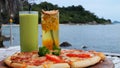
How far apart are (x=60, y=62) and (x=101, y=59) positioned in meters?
0.25

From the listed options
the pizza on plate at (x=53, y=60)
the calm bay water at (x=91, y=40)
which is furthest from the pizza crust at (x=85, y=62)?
the calm bay water at (x=91, y=40)

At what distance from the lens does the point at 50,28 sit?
4.96 feet

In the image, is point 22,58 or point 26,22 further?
point 26,22

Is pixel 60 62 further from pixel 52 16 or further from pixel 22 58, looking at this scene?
pixel 52 16

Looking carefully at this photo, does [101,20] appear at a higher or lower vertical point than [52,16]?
lower

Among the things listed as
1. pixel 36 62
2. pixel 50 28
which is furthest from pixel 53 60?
pixel 50 28

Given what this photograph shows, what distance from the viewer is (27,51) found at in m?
1.55

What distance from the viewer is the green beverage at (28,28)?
1.52 m

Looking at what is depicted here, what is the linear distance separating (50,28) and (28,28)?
0.10 m

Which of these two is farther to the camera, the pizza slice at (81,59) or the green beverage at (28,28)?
the green beverage at (28,28)

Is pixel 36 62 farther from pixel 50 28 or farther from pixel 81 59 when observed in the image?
pixel 50 28

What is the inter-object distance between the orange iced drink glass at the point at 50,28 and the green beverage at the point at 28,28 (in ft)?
0.15

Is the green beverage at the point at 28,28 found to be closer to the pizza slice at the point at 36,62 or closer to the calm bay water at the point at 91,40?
the pizza slice at the point at 36,62

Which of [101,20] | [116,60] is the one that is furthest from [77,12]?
[116,60]
